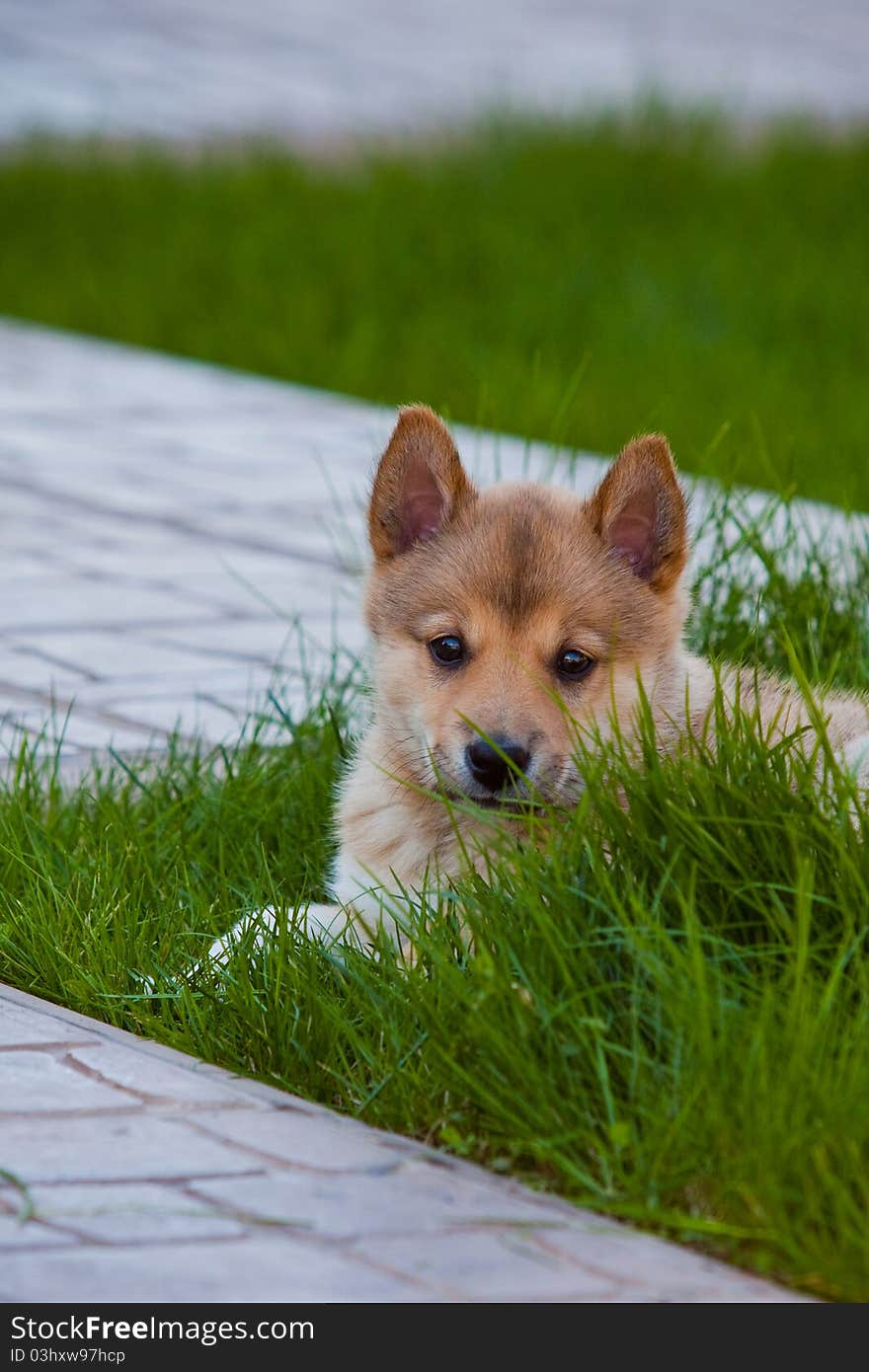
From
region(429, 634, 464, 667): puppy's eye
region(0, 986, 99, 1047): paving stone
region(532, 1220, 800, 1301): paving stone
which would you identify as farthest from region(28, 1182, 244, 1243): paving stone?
region(429, 634, 464, 667): puppy's eye

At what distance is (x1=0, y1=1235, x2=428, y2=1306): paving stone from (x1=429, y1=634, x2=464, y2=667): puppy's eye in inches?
63.5

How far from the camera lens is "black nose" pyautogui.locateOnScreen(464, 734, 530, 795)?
4.08m

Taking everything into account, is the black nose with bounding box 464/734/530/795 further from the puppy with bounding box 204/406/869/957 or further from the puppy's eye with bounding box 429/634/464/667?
the puppy's eye with bounding box 429/634/464/667

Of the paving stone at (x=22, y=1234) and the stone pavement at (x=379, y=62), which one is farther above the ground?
the stone pavement at (x=379, y=62)

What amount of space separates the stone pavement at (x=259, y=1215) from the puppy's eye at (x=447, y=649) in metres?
1.07

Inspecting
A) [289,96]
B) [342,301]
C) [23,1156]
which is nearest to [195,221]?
[342,301]

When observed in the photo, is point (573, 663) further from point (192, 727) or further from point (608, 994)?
point (192, 727)

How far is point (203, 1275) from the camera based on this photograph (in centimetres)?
294

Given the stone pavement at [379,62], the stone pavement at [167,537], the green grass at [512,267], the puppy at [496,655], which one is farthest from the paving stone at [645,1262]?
the stone pavement at [379,62]

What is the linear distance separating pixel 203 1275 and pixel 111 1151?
1.52 feet

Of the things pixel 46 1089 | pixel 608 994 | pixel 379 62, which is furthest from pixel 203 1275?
pixel 379 62

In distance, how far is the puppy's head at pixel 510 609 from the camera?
13.6 feet

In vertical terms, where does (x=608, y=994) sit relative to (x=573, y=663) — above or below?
below

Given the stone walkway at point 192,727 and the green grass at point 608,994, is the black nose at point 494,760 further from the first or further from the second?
the stone walkway at point 192,727
